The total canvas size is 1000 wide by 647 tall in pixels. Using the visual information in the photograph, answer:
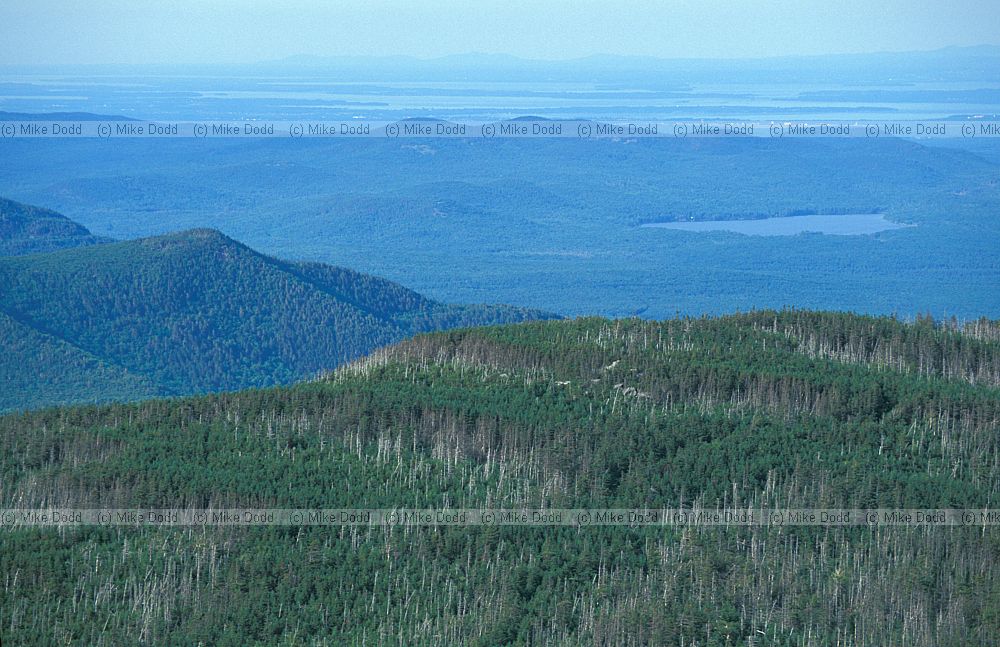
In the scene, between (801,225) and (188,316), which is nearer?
(188,316)

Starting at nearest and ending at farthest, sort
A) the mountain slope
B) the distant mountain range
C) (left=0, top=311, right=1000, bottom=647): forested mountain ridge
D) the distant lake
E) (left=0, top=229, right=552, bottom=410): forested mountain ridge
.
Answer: (left=0, top=311, right=1000, bottom=647): forested mountain ridge < the distant mountain range < (left=0, top=229, right=552, bottom=410): forested mountain ridge < the mountain slope < the distant lake

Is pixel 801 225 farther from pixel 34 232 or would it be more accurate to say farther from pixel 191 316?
pixel 191 316

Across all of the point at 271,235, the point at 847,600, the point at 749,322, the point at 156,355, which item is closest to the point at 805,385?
the point at 749,322

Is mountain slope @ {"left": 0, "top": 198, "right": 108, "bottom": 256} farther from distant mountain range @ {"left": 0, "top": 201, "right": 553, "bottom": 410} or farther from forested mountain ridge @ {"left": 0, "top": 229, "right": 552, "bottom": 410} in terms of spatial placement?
forested mountain ridge @ {"left": 0, "top": 229, "right": 552, "bottom": 410}

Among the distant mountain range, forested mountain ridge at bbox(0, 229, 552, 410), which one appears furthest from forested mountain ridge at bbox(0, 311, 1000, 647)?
forested mountain ridge at bbox(0, 229, 552, 410)

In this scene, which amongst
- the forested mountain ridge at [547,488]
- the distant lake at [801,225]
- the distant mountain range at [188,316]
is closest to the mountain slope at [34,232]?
the distant mountain range at [188,316]

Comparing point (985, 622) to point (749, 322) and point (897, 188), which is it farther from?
point (897, 188)

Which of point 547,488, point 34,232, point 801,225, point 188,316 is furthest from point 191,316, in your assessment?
point 801,225
